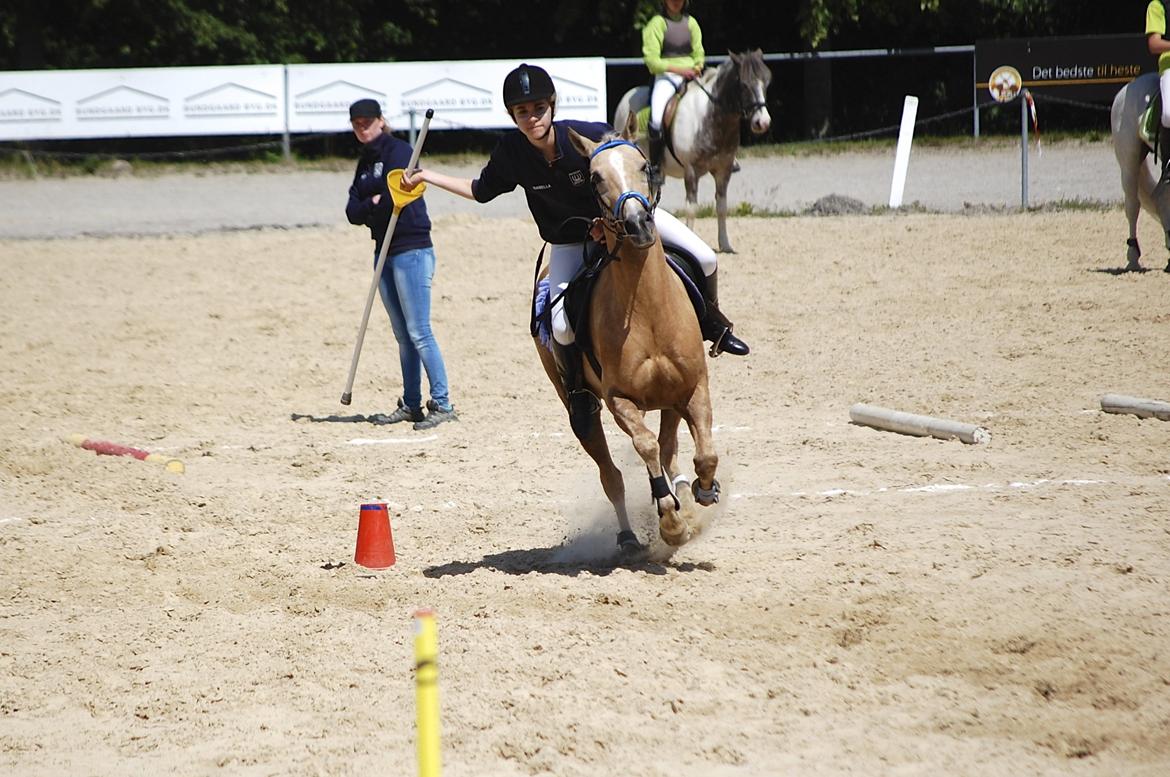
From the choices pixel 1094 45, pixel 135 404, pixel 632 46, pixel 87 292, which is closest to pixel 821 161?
pixel 1094 45

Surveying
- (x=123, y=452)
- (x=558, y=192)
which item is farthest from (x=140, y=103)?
(x=558, y=192)

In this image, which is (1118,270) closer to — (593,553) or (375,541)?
(593,553)

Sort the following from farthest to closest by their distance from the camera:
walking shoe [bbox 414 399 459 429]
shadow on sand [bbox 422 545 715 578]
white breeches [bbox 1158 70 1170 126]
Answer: white breeches [bbox 1158 70 1170 126] < walking shoe [bbox 414 399 459 429] < shadow on sand [bbox 422 545 715 578]

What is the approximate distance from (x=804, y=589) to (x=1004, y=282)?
9.19 m

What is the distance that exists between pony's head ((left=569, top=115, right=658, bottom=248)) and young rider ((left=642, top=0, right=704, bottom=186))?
10.9m

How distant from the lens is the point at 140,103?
26219 millimetres

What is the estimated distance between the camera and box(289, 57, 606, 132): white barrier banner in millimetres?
25031

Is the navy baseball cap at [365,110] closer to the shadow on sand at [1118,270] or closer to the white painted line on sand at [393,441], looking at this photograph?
the white painted line on sand at [393,441]

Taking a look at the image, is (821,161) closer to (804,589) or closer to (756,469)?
(756,469)

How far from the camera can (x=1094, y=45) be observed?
23.5 metres

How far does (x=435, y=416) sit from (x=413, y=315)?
87 centimetres

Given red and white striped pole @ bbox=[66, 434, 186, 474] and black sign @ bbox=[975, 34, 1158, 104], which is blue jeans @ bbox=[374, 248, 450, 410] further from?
black sign @ bbox=[975, 34, 1158, 104]

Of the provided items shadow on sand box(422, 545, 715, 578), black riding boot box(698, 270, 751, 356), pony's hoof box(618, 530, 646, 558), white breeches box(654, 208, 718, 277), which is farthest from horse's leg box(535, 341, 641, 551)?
white breeches box(654, 208, 718, 277)

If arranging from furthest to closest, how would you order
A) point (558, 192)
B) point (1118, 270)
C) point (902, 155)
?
point (902, 155) < point (1118, 270) < point (558, 192)
